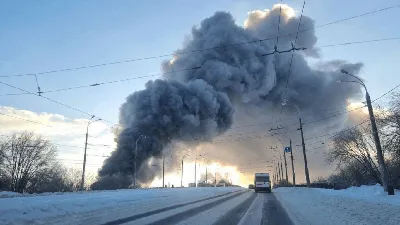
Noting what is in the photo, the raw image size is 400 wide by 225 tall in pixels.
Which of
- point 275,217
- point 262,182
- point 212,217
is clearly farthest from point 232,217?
point 262,182

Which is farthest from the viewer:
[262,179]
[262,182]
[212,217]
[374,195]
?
[262,179]

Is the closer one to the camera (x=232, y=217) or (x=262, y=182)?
(x=232, y=217)

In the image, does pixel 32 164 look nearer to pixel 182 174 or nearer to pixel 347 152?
pixel 182 174

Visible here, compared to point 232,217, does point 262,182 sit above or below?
above

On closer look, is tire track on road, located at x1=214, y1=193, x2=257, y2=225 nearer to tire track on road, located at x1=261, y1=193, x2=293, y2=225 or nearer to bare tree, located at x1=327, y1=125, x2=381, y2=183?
tire track on road, located at x1=261, y1=193, x2=293, y2=225

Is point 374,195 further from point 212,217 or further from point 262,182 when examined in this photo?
point 262,182

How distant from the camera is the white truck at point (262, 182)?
57000mm

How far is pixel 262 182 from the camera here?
57781 mm

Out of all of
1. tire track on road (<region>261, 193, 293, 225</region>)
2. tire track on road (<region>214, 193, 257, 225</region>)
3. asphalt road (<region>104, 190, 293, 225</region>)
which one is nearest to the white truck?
asphalt road (<region>104, 190, 293, 225</region>)

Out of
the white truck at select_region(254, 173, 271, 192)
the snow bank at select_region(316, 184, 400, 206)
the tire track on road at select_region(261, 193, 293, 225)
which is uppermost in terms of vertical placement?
the white truck at select_region(254, 173, 271, 192)

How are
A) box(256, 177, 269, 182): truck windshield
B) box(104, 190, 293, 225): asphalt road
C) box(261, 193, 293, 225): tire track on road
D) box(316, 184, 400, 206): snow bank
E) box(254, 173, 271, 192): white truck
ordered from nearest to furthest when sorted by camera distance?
box(261, 193, 293, 225): tire track on road
box(104, 190, 293, 225): asphalt road
box(316, 184, 400, 206): snow bank
box(254, 173, 271, 192): white truck
box(256, 177, 269, 182): truck windshield

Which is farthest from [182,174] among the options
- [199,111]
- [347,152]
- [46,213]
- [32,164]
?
[46,213]

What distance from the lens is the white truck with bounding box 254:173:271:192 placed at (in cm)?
5700

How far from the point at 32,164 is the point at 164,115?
116ft
